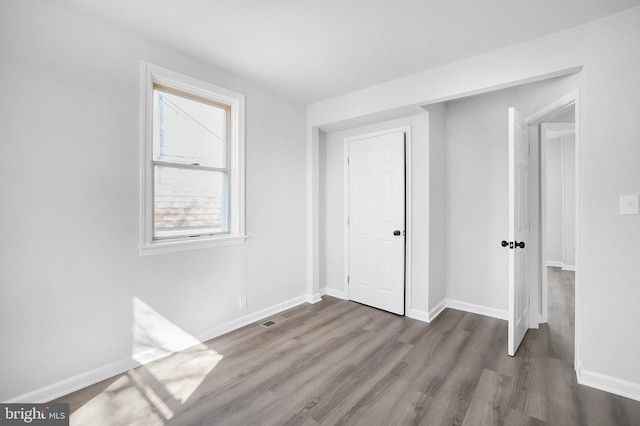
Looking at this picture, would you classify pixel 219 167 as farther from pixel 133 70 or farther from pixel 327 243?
pixel 327 243

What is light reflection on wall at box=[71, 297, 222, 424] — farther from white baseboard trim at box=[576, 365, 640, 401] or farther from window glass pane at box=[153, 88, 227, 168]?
white baseboard trim at box=[576, 365, 640, 401]

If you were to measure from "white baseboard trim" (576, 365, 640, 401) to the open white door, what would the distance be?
46cm

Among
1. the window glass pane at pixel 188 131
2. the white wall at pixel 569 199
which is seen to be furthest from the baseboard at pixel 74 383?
the white wall at pixel 569 199

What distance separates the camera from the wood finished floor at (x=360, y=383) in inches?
71.2

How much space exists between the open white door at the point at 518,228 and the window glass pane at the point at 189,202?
2.68 m

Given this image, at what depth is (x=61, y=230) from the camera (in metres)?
1.98

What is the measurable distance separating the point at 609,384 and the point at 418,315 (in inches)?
62.2

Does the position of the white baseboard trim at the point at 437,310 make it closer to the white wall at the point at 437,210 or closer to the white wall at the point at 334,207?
the white wall at the point at 437,210

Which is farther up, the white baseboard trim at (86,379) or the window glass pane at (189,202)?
the window glass pane at (189,202)

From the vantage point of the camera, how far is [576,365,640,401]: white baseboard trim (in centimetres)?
195

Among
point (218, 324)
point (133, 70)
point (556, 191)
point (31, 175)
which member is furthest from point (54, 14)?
point (556, 191)

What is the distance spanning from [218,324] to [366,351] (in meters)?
1.46

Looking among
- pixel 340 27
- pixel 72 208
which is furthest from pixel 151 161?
pixel 340 27

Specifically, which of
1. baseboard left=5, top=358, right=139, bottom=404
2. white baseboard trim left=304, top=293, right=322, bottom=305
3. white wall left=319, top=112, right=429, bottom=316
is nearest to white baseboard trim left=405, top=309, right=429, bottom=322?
white wall left=319, top=112, right=429, bottom=316
